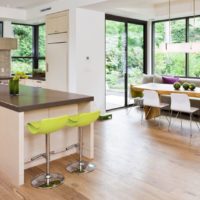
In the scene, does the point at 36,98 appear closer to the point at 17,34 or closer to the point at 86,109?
the point at 86,109

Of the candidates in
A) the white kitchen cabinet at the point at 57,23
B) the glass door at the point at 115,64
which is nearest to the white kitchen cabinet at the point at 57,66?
the white kitchen cabinet at the point at 57,23

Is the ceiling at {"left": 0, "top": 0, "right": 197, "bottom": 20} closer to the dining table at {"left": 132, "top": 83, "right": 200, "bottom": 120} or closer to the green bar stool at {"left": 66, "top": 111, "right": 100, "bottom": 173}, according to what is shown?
the dining table at {"left": 132, "top": 83, "right": 200, "bottom": 120}

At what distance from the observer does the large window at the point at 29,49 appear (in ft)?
27.2

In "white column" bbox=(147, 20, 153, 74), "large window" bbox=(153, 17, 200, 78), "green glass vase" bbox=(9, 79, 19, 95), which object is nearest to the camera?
"green glass vase" bbox=(9, 79, 19, 95)

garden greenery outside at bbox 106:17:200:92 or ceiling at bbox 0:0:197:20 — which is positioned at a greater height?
ceiling at bbox 0:0:197:20

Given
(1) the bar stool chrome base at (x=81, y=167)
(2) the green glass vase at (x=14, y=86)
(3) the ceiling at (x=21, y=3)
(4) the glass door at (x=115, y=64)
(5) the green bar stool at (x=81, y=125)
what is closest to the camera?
(5) the green bar stool at (x=81, y=125)

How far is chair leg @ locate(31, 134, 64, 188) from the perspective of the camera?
3045mm

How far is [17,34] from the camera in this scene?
27.0 ft

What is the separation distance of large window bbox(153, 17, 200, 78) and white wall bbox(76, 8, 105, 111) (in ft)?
6.38

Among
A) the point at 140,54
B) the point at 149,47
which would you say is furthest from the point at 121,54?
the point at 149,47

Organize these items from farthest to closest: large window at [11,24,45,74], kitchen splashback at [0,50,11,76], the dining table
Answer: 1. large window at [11,24,45,74]
2. kitchen splashback at [0,50,11,76]
3. the dining table

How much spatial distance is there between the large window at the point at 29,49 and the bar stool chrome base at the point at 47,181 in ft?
18.1

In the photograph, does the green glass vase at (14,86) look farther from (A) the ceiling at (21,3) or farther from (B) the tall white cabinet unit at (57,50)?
(A) the ceiling at (21,3)

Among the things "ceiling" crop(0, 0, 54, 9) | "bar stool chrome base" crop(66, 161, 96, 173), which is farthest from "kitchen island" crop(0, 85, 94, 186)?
"ceiling" crop(0, 0, 54, 9)
